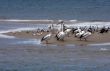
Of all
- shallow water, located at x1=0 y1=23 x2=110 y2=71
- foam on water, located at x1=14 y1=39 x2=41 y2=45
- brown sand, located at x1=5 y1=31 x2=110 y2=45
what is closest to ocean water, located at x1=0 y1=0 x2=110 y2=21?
brown sand, located at x1=5 y1=31 x2=110 y2=45

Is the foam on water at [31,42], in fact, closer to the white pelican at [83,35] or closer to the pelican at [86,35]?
the white pelican at [83,35]

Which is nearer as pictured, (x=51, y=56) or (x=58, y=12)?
(x=51, y=56)

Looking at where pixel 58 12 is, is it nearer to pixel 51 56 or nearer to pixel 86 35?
pixel 86 35

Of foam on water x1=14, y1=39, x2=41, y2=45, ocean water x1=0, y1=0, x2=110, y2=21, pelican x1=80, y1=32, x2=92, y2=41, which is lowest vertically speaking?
foam on water x1=14, y1=39, x2=41, y2=45

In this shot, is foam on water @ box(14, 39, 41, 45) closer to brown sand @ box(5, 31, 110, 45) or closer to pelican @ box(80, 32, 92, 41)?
brown sand @ box(5, 31, 110, 45)

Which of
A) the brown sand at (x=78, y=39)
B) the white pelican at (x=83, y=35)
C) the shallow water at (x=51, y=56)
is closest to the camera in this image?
the shallow water at (x=51, y=56)

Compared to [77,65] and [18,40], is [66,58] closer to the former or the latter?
[77,65]

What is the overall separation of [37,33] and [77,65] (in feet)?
29.6

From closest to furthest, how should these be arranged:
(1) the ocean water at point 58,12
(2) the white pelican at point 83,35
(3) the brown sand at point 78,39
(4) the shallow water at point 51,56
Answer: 1. (4) the shallow water at point 51,56
2. (3) the brown sand at point 78,39
3. (2) the white pelican at point 83,35
4. (1) the ocean water at point 58,12

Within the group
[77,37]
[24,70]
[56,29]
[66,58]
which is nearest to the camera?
[24,70]

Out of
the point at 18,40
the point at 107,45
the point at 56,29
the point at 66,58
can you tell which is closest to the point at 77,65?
the point at 66,58

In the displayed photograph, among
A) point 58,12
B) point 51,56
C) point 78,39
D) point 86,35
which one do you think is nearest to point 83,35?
point 86,35

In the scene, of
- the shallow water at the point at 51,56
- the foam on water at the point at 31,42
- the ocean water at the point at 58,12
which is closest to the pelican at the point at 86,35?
the shallow water at the point at 51,56

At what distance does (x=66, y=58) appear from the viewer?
21.0 m
